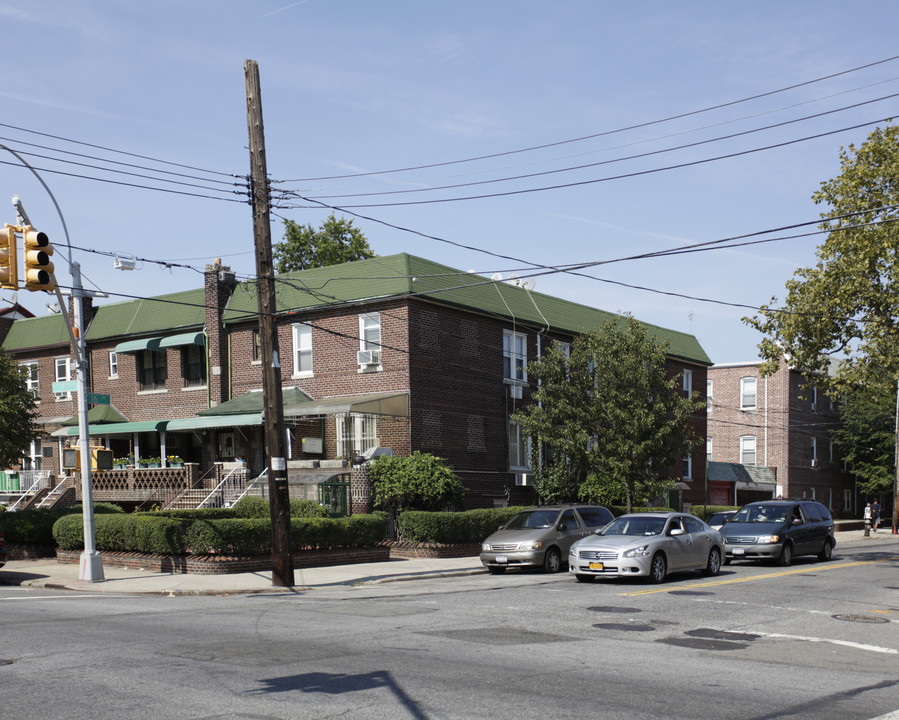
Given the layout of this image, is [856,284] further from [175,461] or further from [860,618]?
[175,461]

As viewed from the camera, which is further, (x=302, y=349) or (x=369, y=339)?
(x=302, y=349)

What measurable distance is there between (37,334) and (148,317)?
23.7 ft

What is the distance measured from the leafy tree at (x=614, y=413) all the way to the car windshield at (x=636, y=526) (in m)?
10.1

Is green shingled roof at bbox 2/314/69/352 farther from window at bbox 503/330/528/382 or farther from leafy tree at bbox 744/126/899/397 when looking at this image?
leafy tree at bbox 744/126/899/397

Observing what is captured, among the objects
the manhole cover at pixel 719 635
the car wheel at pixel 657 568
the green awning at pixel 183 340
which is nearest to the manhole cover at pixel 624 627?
the manhole cover at pixel 719 635

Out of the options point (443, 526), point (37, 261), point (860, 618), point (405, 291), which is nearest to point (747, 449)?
point (405, 291)

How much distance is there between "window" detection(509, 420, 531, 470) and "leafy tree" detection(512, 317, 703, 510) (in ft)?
4.77

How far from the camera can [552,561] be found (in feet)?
74.7

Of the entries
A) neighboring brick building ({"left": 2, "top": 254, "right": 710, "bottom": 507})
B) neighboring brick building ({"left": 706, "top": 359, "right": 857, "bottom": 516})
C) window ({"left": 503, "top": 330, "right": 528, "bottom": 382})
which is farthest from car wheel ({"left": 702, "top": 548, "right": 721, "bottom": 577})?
neighboring brick building ({"left": 706, "top": 359, "right": 857, "bottom": 516})

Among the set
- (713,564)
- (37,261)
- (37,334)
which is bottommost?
(713,564)

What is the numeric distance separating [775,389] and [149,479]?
38168 millimetres

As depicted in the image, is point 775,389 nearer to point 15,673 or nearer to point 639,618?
point 639,618

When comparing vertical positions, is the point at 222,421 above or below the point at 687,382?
below

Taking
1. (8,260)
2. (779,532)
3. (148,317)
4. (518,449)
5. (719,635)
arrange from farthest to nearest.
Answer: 1. (148,317)
2. (518,449)
3. (779,532)
4. (8,260)
5. (719,635)
